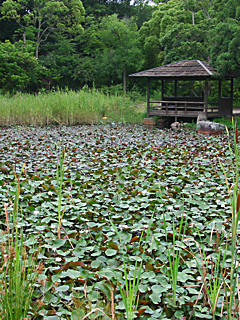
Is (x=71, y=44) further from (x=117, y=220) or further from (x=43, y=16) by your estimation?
(x=117, y=220)

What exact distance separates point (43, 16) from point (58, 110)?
1289 cm

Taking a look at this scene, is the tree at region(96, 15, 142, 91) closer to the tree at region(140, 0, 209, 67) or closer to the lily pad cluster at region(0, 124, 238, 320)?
the tree at region(140, 0, 209, 67)

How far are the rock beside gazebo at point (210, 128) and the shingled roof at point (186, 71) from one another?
2122 millimetres

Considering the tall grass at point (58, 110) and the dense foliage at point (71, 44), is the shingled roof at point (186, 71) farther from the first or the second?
the dense foliage at point (71, 44)

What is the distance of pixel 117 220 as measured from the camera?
3.01m

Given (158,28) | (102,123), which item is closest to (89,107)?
(102,123)

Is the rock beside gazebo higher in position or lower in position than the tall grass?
lower

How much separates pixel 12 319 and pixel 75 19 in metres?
22.3

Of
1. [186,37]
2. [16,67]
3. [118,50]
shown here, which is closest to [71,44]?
[118,50]

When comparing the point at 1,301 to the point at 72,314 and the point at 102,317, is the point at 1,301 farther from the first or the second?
the point at 102,317

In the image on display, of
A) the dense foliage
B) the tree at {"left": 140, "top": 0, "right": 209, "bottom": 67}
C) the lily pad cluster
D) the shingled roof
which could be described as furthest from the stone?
the dense foliage

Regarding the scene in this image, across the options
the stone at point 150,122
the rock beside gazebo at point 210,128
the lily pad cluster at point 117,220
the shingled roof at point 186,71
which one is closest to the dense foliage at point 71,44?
the shingled roof at point 186,71

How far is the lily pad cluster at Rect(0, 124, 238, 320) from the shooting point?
6.28 ft

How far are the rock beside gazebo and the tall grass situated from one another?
3028mm
